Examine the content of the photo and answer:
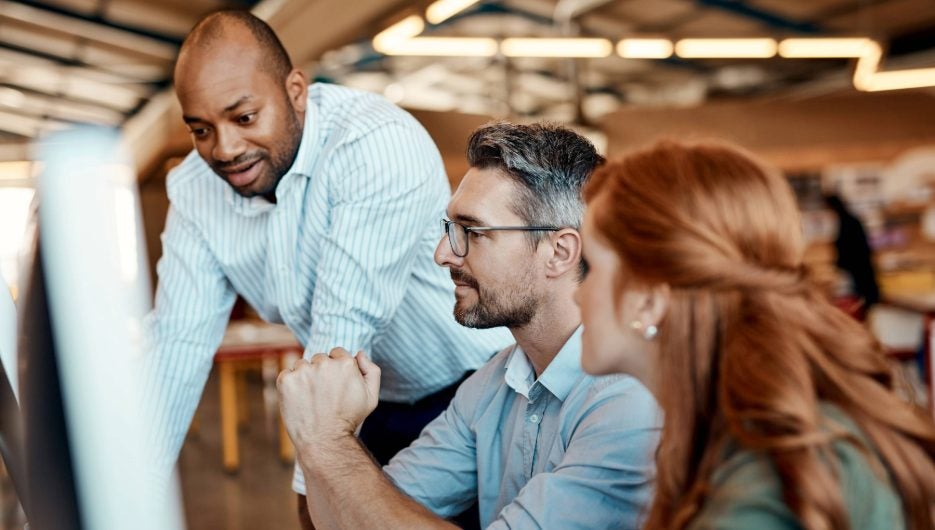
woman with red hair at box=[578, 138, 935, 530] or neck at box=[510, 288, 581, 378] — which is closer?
woman with red hair at box=[578, 138, 935, 530]

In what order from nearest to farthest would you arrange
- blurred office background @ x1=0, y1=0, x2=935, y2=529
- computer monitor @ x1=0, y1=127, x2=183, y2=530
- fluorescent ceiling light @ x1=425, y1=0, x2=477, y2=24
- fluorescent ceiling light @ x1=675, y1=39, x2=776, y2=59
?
1. computer monitor @ x1=0, y1=127, x2=183, y2=530
2. fluorescent ceiling light @ x1=425, y1=0, x2=477, y2=24
3. blurred office background @ x1=0, y1=0, x2=935, y2=529
4. fluorescent ceiling light @ x1=675, y1=39, x2=776, y2=59

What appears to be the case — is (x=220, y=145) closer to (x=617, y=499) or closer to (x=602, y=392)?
(x=602, y=392)

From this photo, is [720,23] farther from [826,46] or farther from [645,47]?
[645,47]

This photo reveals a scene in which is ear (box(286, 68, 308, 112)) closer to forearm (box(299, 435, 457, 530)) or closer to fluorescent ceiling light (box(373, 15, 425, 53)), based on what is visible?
forearm (box(299, 435, 457, 530))

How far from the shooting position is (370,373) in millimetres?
1425

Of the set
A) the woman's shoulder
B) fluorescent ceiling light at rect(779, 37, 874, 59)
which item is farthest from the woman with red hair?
fluorescent ceiling light at rect(779, 37, 874, 59)

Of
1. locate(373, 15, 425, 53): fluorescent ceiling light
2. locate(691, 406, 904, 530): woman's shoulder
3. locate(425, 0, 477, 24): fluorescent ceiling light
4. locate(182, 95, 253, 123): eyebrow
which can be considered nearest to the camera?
locate(691, 406, 904, 530): woman's shoulder

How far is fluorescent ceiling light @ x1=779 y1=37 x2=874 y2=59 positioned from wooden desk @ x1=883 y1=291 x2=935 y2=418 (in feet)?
5.67

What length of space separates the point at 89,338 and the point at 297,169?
4.61ft

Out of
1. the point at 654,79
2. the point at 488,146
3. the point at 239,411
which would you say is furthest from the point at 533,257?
the point at 654,79

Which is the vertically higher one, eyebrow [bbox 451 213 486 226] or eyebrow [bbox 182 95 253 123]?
eyebrow [bbox 182 95 253 123]

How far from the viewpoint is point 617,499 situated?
4.18 feet

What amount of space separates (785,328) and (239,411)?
7411 millimetres

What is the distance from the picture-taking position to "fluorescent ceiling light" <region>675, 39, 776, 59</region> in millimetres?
6363
